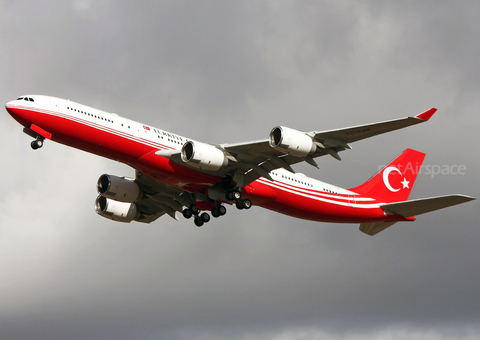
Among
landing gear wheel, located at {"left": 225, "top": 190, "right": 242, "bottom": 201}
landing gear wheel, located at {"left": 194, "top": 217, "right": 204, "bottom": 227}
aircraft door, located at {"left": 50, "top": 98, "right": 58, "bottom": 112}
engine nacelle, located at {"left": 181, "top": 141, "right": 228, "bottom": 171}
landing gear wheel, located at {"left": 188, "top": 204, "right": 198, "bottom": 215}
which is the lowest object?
landing gear wheel, located at {"left": 194, "top": 217, "right": 204, "bottom": 227}

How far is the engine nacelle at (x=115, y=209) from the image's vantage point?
4481 centimetres

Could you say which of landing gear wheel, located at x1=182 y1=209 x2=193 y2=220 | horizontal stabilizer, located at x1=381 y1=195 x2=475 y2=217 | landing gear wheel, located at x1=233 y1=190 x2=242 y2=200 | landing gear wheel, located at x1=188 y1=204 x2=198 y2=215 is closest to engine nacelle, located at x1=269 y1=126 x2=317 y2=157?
landing gear wheel, located at x1=233 y1=190 x2=242 y2=200

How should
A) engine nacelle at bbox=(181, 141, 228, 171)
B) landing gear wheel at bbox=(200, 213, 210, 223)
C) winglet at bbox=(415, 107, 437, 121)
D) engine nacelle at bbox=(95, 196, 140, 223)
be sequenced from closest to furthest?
winglet at bbox=(415, 107, 437, 121) < engine nacelle at bbox=(181, 141, 228, 171) < landing gear wheel at bbox=(200, 213, 210, 223) < engine nacelle at bbox=(95, 196, 140, 223)

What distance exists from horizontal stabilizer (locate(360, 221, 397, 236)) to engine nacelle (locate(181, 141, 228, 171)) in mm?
16025

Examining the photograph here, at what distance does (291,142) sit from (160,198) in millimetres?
12750

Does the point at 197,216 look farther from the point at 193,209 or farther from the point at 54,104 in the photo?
the point at 54,104

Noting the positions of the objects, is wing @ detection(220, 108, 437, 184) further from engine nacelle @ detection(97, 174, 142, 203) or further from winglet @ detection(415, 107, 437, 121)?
engine nacelle @ detection(97, 174, 142, 203)

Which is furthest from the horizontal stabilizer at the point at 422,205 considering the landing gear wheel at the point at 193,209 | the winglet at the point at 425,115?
the landing gear wheel at the point at 193,209

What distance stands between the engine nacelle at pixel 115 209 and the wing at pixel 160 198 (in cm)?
65

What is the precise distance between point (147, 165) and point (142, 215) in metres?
11.1

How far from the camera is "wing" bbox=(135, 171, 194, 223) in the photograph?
139 ft

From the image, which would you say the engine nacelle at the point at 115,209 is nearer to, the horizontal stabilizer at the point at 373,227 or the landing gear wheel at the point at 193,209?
the landing gear wheel at the point at 193,209

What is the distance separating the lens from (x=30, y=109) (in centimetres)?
3362

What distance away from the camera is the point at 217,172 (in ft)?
125
